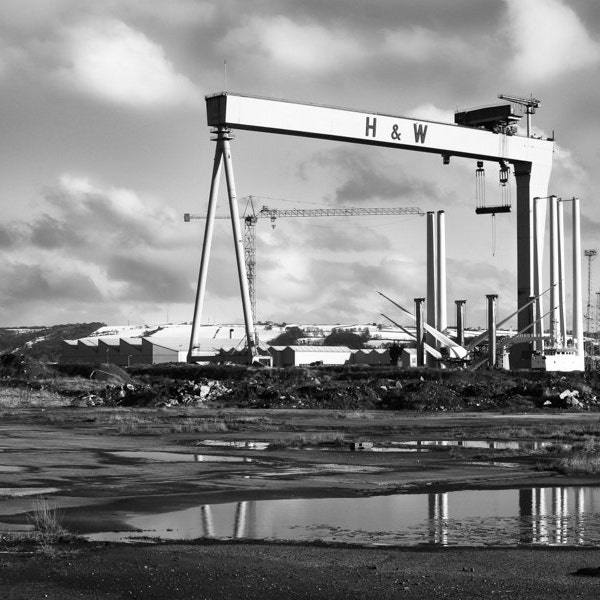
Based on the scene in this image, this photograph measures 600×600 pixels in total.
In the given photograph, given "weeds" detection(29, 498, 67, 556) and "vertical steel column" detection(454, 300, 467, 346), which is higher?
"vertical steel column" detection(454, 300, 467, 346)

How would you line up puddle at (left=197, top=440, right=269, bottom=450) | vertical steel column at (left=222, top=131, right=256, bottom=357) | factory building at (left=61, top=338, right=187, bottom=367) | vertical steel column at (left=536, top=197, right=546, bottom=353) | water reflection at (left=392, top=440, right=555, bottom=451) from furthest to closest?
factory building at (left=61, top=338, right=187, bottom=367) → vertical steel column at (left=536, top=197, right=546, bottom=353) → vertical steel column at (left=222, top=131, right=256, bottom=357) → water reflection at (left=392, top=440, right=555, bottom=451) → puddle at (left=197, top=440, right=269, bottom=450)

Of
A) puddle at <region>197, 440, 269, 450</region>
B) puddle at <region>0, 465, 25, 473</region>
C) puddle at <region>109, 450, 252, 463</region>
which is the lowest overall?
puddle at <region>0, 465, 25, 473</region>

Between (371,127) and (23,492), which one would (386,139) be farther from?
(23,492)

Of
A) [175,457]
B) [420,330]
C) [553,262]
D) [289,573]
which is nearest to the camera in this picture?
[289,573]

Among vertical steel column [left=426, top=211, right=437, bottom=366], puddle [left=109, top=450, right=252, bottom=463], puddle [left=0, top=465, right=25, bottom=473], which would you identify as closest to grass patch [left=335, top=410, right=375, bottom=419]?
puddle [left=109, top=450, right=252, bottom=463]

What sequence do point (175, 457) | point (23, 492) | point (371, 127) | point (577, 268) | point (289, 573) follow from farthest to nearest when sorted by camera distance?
point (577, 268)
point (371, 127)
point (175, 457)
point (23, 492)
point (289, 573)

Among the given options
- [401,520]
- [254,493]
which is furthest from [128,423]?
[401,520]

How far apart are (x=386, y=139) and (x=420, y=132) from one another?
2499mm

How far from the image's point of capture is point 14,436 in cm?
2956

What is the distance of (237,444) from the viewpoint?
90.3 ft

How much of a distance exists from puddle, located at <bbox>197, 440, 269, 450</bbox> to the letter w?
134 feet

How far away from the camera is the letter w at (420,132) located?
2591 inches

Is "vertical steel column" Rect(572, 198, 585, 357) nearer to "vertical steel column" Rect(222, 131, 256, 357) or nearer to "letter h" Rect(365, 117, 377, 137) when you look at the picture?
"letter h" Rect(365, 117, 377, 137)

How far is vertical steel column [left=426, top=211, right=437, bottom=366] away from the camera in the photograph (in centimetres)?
7669
